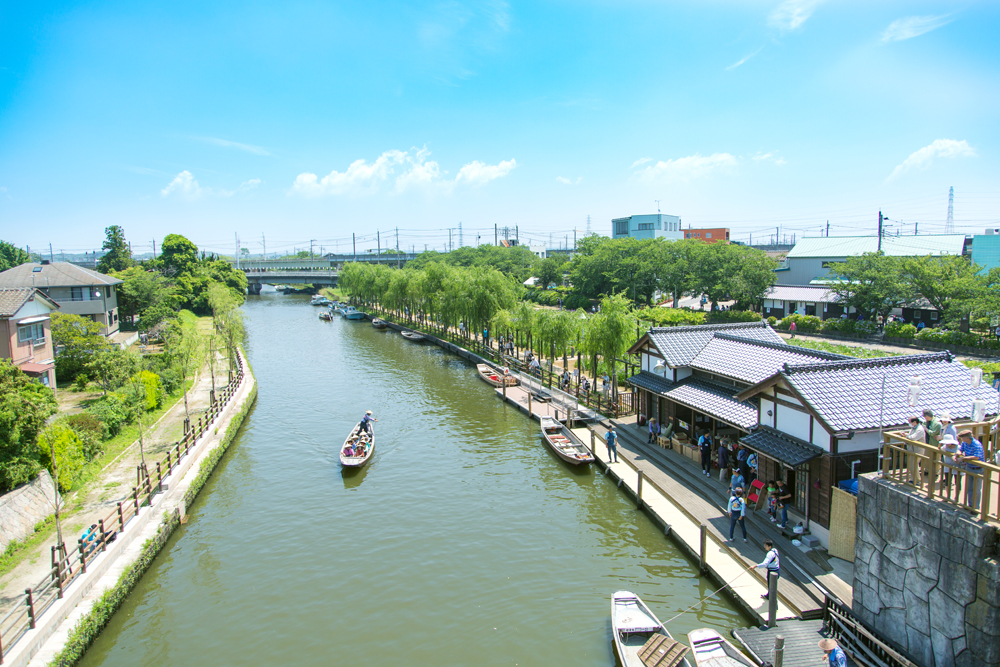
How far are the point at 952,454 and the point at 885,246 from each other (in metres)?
76.6

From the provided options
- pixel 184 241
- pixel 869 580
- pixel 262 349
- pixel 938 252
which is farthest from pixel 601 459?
pixel 184 241

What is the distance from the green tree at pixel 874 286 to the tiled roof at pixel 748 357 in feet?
116

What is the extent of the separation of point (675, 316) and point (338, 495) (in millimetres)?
43576

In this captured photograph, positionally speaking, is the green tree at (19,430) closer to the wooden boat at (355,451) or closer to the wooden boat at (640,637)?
the wooden boat at (355,451)

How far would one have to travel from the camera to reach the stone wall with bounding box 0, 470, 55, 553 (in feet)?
53.3

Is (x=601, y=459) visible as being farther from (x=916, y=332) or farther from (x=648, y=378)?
(x=916, y=332)

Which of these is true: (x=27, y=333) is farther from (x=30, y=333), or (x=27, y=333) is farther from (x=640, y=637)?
(x=640, y=637)

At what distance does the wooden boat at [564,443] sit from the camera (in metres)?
24.2

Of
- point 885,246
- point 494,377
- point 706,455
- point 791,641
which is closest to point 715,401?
point 706,455

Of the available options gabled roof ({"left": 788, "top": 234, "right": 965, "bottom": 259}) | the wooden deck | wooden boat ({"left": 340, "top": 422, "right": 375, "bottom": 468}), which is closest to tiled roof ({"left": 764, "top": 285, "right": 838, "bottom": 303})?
gabled roof ({"left": 788, "top": 234, "right": 965, "bottom": 259})

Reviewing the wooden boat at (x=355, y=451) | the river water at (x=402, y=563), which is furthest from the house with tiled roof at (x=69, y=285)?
the wooden boat at (x=355, y=451)

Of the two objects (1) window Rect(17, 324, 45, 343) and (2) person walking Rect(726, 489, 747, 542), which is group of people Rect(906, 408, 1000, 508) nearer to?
(2) person walking Rect(726, 489, 747, 542)

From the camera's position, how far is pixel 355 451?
83.1 ft

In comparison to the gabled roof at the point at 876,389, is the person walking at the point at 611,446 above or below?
below
